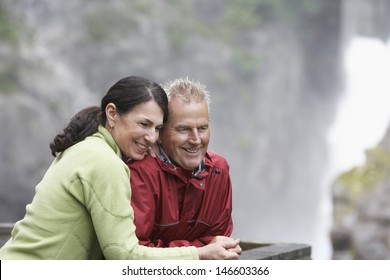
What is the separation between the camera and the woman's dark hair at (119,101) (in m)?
2.86

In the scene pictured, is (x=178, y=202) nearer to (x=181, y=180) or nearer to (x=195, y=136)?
(x=181, y=180)

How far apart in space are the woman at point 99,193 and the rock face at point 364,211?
12226mm

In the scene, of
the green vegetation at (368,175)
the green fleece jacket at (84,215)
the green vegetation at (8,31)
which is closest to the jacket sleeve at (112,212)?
the green fleece jacket at (84,215)

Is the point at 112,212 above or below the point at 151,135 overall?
below

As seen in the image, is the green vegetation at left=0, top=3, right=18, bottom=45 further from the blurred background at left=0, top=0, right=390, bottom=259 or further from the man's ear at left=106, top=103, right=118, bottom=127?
the man's ear at left=106, top=103, right=118, bottom=127

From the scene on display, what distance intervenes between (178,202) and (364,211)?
43.2ft

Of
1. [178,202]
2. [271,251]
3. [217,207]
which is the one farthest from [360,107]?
[178,202]

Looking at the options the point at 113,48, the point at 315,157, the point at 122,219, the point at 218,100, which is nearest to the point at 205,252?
the point at 122,219

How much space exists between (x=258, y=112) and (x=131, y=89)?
82.8 ft

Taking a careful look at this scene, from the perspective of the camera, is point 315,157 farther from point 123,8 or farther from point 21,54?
point 21,54

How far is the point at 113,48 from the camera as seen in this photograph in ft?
77.9

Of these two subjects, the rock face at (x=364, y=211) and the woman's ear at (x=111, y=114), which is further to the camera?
the rock face at (x=364, y=211)

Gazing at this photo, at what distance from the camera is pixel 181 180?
322 cm

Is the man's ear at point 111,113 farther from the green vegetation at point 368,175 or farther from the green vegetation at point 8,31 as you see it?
the green vegetation at point 8,31
